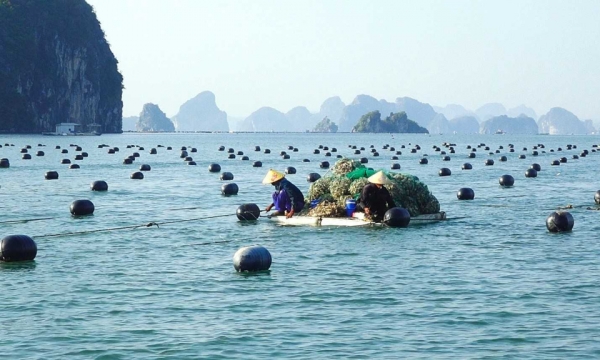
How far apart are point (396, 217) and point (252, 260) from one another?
32.3 feet

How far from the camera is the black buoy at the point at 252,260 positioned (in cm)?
2628

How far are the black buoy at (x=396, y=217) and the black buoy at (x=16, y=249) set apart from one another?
1221 cm

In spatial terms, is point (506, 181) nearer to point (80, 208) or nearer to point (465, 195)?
point (465, 195)

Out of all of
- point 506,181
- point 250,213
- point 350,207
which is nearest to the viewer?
point 350,207

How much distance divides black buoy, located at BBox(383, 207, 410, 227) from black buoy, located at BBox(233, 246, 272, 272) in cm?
923

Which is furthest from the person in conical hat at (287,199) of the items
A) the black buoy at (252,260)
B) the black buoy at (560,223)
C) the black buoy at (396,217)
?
the black buoy at (252,260)

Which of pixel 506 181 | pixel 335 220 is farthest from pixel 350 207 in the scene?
pixel 506 181

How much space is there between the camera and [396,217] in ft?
115

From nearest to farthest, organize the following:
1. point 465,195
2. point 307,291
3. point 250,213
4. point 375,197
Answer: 1. point 307,291
2. point 375,197
3. point 250,213
4. point 465,195

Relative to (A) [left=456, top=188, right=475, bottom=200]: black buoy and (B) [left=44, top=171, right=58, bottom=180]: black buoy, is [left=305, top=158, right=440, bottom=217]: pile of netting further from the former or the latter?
(B) [left=44, top=171, right=58, bottom=180]: black buoy

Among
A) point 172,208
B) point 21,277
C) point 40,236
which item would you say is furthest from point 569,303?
point 172,208

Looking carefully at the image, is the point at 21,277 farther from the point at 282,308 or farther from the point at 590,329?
the point at 590,329

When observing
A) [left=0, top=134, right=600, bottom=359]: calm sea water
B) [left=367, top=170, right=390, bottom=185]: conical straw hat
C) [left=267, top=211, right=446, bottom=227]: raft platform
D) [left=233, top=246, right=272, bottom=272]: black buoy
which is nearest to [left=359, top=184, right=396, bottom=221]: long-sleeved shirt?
[left=367, top=170, right=390, bottom=185]: conical straw hat

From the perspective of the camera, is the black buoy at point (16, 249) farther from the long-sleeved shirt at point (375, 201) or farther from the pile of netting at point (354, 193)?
the long-sleeved shirt at point (375, 201)
